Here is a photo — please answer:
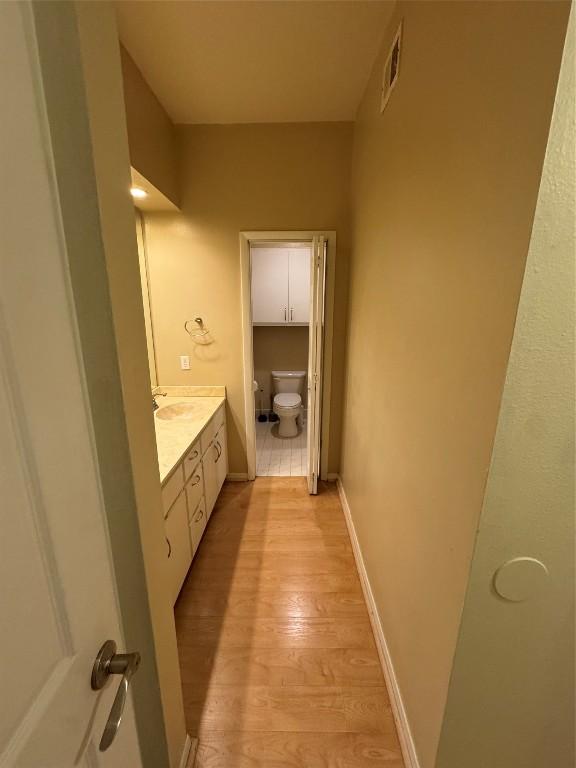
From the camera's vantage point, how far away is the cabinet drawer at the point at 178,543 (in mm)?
1529

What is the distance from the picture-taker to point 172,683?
98cm

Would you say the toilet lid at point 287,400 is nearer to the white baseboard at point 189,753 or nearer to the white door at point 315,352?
the white door at point 315,352

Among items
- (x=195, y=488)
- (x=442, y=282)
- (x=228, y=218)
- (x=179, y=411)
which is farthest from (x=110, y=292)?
(x=228, y=218)

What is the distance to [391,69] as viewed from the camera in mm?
1333

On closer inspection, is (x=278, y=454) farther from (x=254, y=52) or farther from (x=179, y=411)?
(x=254, y=52)

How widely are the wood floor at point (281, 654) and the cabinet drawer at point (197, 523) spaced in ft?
0.50

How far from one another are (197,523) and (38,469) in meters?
1.75

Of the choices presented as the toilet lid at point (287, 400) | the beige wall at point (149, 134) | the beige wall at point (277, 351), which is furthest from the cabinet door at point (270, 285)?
the beige wall at point (149, 134)

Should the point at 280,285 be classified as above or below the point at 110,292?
above

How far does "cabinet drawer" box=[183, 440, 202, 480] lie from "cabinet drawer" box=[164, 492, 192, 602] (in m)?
0.13

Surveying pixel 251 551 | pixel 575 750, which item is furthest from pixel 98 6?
pixel 251 551

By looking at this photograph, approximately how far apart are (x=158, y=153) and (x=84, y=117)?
175cm

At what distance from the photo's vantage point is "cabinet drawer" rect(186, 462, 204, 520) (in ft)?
5.92

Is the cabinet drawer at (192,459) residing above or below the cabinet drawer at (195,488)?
above
